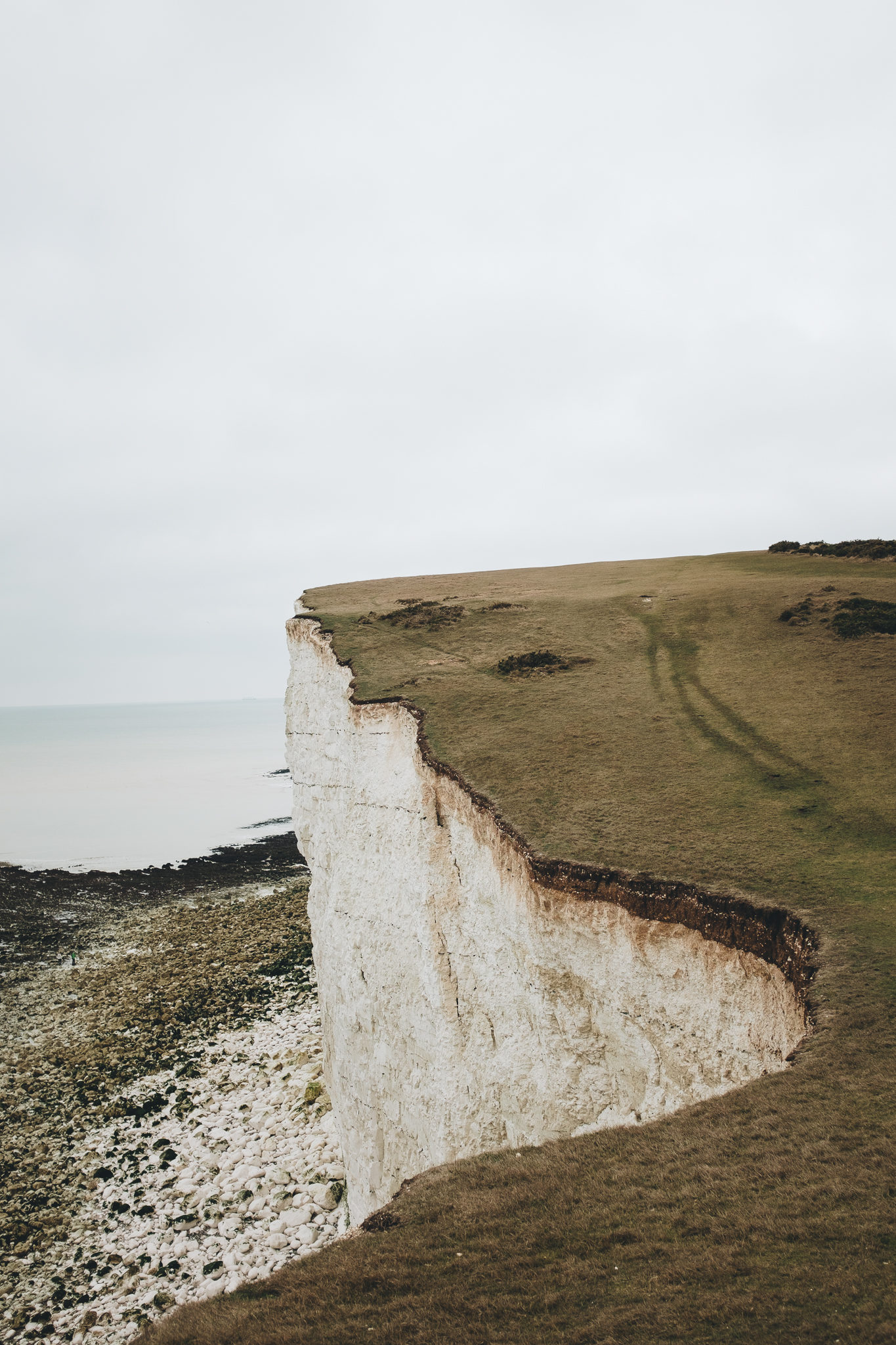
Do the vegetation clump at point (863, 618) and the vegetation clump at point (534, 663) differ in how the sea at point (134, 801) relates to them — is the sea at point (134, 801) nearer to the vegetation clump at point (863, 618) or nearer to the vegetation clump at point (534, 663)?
the vegetation clump at point (534, 663)

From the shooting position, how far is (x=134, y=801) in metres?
67.6

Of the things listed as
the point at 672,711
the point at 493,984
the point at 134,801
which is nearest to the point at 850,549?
the point at 672,711

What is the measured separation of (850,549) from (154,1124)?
1514 inches

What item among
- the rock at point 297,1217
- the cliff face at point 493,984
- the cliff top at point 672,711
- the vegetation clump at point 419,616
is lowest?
the rock at point 297,1217

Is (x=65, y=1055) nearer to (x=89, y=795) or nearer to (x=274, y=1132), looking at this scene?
(x=274, y=1132)

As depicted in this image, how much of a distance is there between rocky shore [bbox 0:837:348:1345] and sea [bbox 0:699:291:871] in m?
16.7

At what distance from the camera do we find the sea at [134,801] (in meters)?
50.2

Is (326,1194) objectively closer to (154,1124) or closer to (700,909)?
(154,1124)

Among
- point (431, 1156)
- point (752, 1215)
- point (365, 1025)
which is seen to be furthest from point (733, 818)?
point (365, 1025)

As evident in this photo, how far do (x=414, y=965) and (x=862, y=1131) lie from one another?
1144cm

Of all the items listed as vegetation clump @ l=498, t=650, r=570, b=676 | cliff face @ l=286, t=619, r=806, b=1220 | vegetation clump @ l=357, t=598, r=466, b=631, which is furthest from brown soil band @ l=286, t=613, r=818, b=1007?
vegetation clump @ l=357, t=598, r=466, b=631

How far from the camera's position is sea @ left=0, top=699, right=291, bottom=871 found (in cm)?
5025

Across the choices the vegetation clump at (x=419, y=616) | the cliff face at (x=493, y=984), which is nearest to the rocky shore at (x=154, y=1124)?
the cliff face at (x=493, y=984)

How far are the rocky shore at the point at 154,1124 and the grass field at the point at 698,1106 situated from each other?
9.91 m
